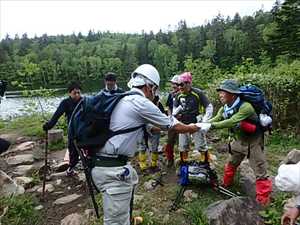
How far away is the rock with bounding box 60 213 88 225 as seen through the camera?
16.5 feet

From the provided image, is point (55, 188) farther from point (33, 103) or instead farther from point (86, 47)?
point (86, 47)

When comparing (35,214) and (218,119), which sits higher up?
(218,119)

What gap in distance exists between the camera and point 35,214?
17.7 ft

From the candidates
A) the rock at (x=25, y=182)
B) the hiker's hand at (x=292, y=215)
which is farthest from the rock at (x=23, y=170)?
the hiker's hand at (x=292, y=215)

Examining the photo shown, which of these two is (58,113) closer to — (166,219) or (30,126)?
(166,219)

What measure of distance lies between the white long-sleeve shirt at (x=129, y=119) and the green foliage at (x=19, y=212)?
2.39 m

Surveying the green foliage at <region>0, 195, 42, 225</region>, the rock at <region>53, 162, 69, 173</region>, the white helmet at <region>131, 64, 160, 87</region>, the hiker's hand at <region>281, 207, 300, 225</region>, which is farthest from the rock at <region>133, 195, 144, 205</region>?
the hiker's hand at <region>281, 207, 300, 225</region>

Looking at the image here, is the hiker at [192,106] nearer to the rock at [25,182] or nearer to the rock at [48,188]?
the rock at [48,188]

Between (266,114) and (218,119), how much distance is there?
767mm

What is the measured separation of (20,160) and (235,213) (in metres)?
5.52

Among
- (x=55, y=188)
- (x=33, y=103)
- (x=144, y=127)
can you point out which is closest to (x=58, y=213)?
(x=55, y=188)

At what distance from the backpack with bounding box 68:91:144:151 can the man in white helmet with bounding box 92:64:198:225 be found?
1.9 inches

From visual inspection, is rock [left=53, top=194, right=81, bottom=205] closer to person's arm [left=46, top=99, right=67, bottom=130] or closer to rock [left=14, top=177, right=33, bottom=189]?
rock [left=14, top=177, right=33, bottom=189]

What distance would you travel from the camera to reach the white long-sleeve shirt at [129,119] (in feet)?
11.3
